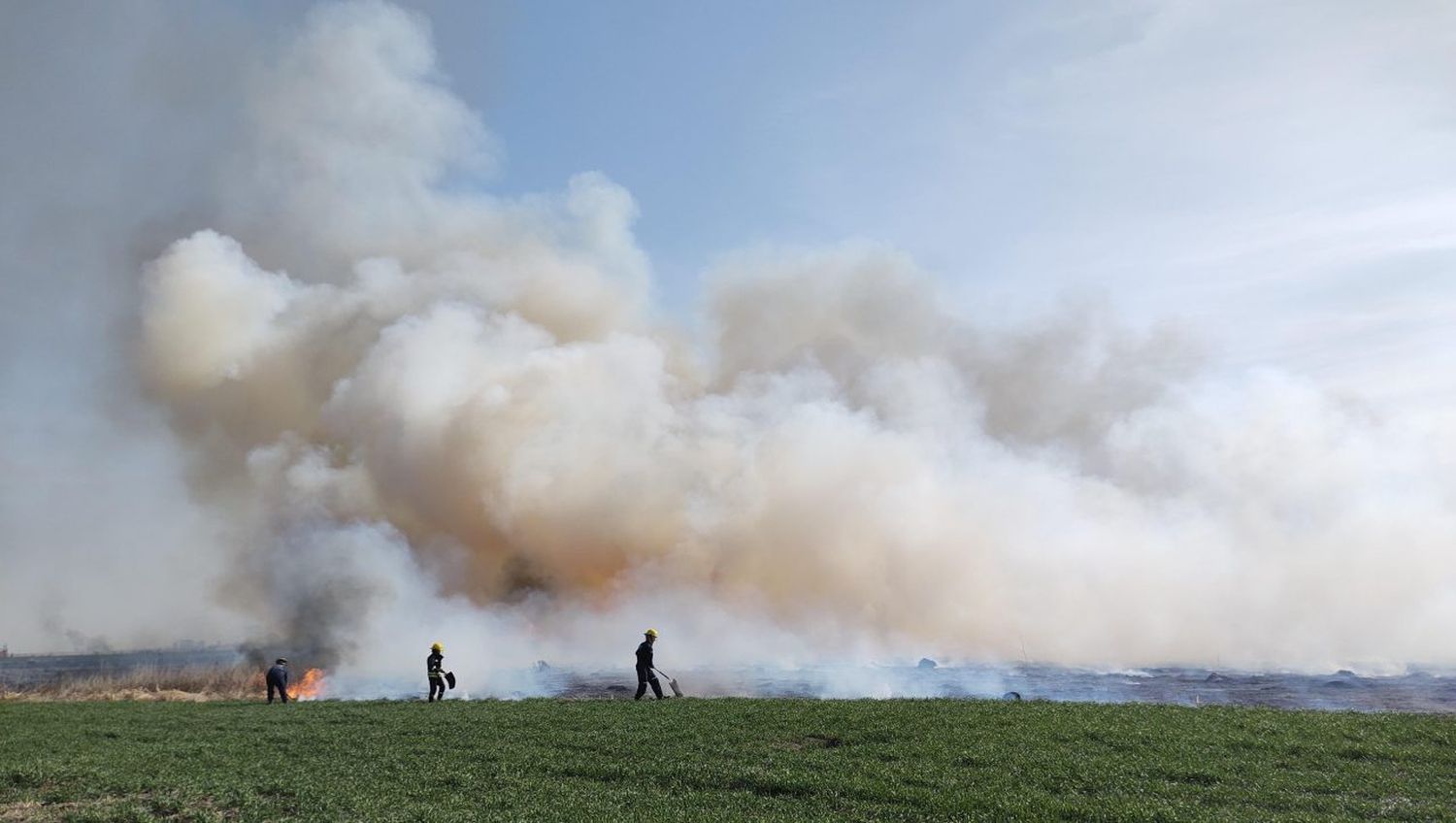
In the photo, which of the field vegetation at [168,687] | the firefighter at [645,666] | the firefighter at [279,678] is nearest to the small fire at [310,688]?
the field vegetation at [168,687]

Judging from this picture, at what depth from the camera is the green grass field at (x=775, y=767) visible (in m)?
17.4

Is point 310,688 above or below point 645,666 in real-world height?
below

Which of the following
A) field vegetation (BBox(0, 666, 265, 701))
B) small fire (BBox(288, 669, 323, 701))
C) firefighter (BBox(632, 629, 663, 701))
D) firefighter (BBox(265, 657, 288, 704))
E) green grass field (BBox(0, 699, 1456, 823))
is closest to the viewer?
green grass field (BBox(0, 699, 1456, 823))

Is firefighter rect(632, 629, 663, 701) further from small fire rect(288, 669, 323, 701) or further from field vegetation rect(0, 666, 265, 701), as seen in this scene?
field vegetation rect(0, 666, 265, 701)

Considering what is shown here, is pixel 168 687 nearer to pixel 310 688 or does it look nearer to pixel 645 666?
pixel 310 688

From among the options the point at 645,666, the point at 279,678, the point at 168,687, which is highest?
the point at 645,666

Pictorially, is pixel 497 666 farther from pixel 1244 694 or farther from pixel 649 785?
pixel 649 785

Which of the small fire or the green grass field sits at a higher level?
the green grass field

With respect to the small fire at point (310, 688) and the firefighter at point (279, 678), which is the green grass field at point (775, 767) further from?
the small fire at point (310, 688)

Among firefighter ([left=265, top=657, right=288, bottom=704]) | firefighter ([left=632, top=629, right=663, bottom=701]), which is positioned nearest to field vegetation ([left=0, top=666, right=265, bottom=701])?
firefighter ([left=265, top=657, right=288, bottom=704])

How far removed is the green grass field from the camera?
17359 millimetres

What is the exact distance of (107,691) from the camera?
6512 centimetres

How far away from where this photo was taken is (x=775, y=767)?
21188 millimetres

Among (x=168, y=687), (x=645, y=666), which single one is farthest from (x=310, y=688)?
(x=645, y=666)
